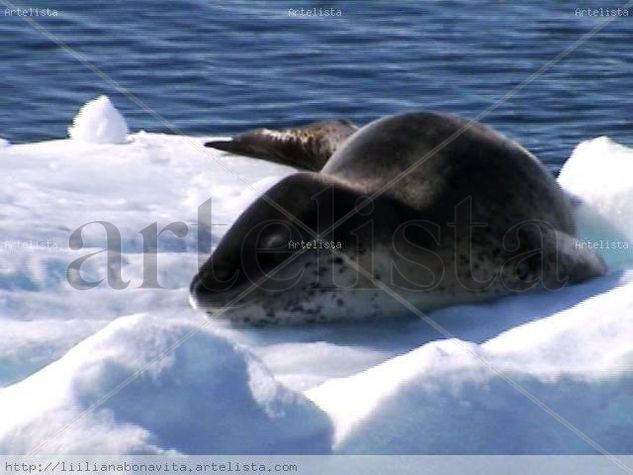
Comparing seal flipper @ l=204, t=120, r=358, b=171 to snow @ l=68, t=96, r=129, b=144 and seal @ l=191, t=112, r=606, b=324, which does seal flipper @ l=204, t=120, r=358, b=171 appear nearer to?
snow @ l=68, t=96, r=129, b=144

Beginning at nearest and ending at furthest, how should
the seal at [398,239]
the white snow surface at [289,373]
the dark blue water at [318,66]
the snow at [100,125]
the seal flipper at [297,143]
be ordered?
the white snow surface at [289,373] → the seal at [398,239] → the seal flipper at [297,143] → the snow at [100,125] → the dark blue water at [318,66]

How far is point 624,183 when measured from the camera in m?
7.62

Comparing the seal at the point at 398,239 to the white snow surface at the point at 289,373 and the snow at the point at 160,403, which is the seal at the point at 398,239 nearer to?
the white snow surface at the point at 289,373

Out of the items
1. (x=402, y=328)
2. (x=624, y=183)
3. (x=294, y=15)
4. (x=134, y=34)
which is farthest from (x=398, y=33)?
(x=402, y=328)

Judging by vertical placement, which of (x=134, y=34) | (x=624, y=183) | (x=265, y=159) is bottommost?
(x=134, y=34)

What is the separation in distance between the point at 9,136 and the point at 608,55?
6.04 metres

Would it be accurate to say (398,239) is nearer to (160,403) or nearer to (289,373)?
(289,373)

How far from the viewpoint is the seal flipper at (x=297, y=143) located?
354 inches

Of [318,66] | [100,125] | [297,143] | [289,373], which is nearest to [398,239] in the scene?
[289,373]

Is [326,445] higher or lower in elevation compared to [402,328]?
higher

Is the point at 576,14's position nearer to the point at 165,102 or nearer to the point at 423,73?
the point at 423,73

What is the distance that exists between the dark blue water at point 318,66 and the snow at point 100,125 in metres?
2.04

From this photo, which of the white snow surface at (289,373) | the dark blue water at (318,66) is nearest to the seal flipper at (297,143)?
the white snow surface at (289,373)

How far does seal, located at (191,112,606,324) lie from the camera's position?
634cm
